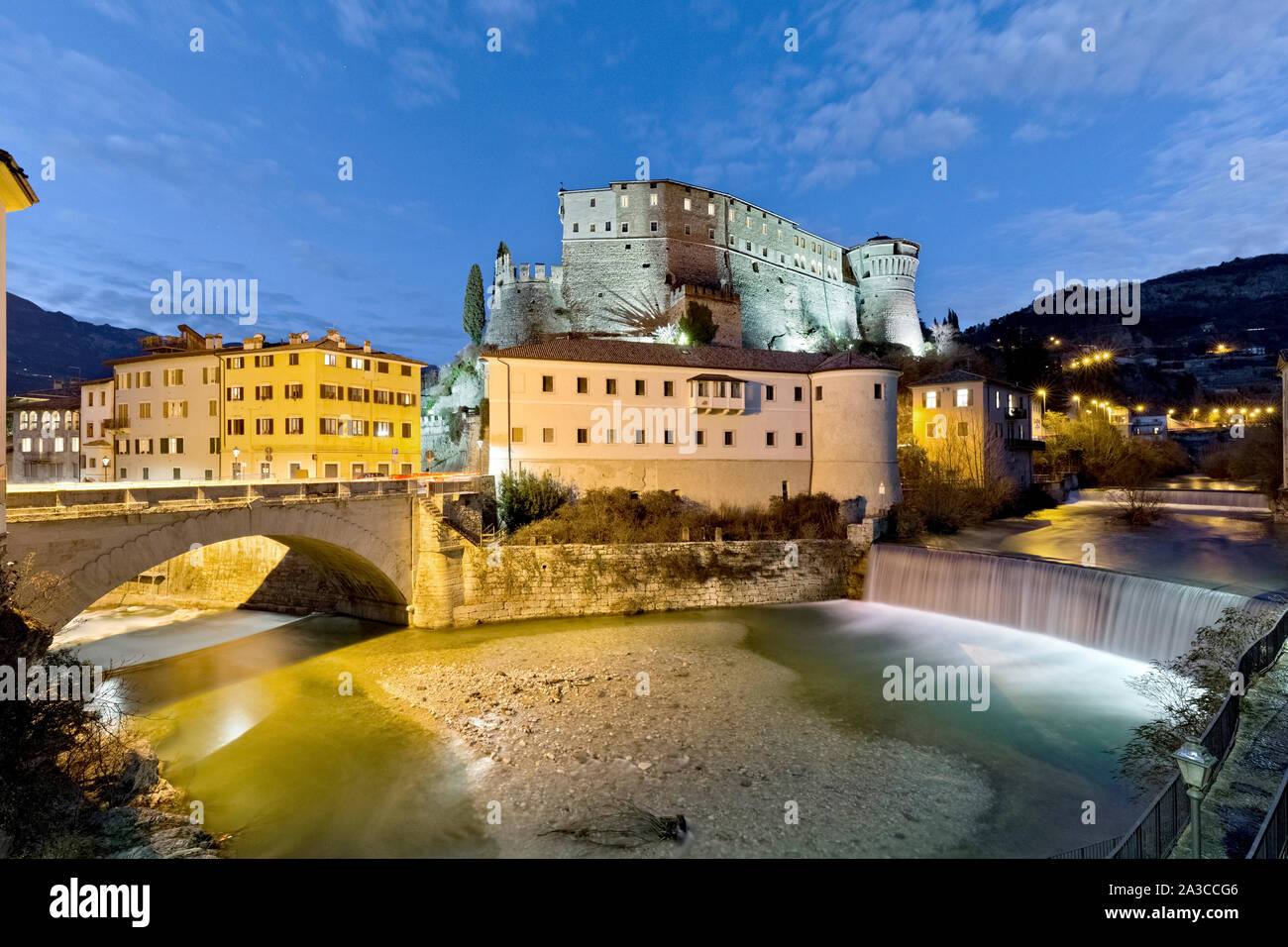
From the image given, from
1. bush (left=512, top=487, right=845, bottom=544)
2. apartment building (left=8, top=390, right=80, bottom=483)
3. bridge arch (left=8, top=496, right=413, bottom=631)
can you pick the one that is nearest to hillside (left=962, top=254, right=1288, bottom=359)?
bush (left=512, top=487, right=845, bottom=544)

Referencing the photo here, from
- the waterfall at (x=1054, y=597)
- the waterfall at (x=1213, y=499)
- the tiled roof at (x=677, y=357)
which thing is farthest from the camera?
the waterfall at (x=1213, y=499)

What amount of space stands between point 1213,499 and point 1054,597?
89.6ft

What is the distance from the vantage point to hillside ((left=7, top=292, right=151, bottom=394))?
16188 centimetres

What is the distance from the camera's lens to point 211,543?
1850 cm

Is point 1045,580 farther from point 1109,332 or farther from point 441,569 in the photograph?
point 1109,332

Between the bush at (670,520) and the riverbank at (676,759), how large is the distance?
7920mm

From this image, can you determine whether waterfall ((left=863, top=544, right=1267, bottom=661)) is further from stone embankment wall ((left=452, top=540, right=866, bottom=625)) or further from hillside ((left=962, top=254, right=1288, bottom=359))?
hillside ((left=962, top=254, right=1288, bottom=359))

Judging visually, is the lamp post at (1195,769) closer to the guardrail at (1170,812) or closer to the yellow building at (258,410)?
the guardrail at (1170,812)

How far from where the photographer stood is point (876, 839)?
9.73 m

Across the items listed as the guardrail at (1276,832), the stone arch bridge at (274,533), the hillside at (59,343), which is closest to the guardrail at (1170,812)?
the guardrail at (1276,832)

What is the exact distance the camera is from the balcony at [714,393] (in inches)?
1254

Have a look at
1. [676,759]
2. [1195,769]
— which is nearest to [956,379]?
[676,759]

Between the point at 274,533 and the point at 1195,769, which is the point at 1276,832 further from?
the point at 274,533

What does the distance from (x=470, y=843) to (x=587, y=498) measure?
20519 millimetres
